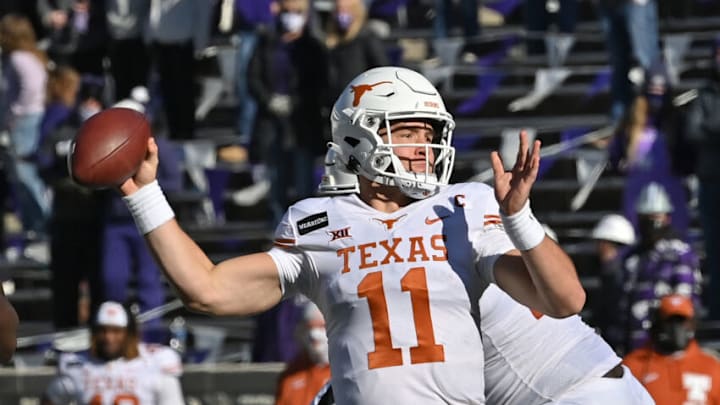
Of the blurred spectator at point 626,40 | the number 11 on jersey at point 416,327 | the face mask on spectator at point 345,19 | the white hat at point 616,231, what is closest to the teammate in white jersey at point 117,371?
the face mask on spectator at point 345,19

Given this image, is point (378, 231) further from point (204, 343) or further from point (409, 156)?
point (204, 343)

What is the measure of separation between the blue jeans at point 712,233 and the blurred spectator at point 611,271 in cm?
44

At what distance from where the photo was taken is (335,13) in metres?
11.9

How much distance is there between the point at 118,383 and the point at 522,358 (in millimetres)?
5063

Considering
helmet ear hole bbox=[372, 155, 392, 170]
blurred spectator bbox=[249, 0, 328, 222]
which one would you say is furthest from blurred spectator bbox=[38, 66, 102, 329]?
helmet ear hole bbox=[372, 155, 392, 170]

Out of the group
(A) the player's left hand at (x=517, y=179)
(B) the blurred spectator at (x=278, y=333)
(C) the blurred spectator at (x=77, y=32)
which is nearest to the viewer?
(A) the player's left hand at (x=517, y=179)

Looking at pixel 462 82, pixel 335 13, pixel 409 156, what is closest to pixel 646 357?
pixel 335 13

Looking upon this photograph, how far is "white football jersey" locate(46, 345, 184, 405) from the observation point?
10.2 meters

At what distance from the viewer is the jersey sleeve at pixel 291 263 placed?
217 inches

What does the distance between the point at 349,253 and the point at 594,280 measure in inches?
271

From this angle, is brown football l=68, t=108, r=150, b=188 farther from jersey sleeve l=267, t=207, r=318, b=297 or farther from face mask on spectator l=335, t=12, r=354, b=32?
face mask on spectator l=335, t=12, r=354, b=32

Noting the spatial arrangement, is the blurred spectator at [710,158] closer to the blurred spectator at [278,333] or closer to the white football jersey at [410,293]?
the blurred spectator at [278,333]

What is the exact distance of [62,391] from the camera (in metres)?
10.4

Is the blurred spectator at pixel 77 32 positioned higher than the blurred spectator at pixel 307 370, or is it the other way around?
the blurred spectator at pixel 77 32
